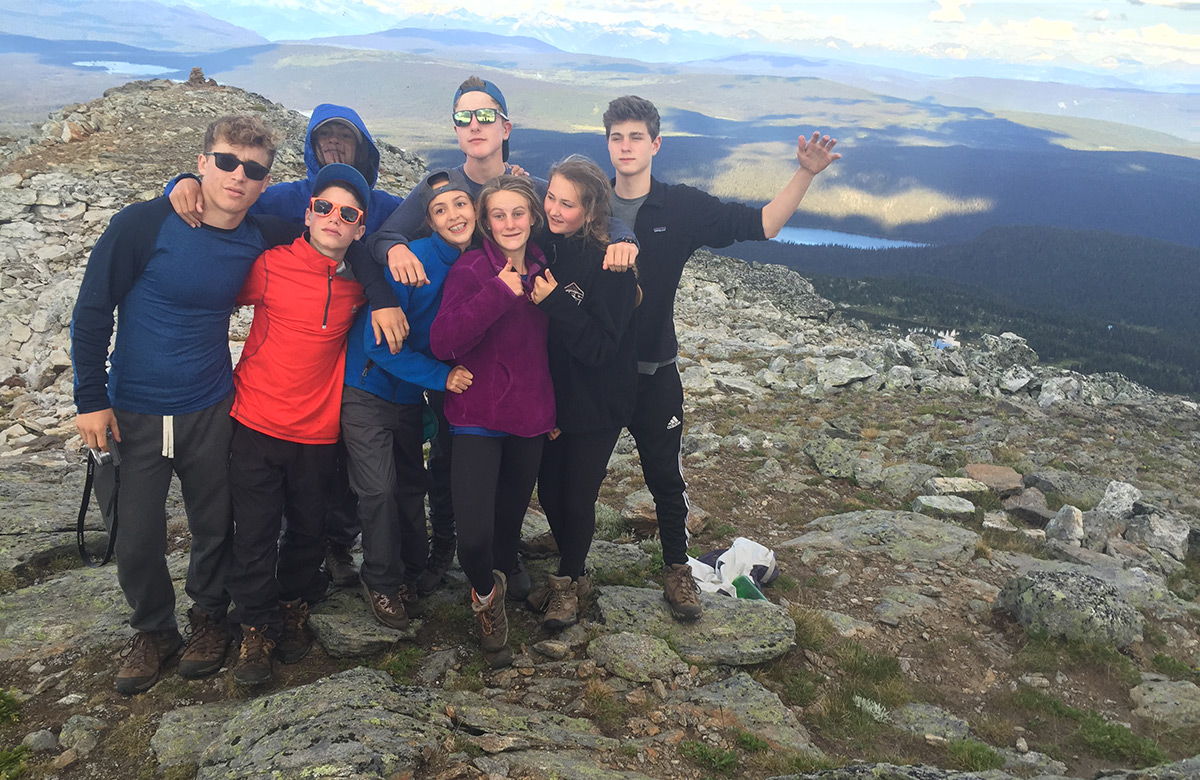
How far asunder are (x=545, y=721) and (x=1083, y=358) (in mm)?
124846

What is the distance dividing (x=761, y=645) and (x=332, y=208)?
4902 millimetres

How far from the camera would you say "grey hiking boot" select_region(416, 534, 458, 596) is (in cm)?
615

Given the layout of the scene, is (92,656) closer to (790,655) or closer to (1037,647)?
(790,655)

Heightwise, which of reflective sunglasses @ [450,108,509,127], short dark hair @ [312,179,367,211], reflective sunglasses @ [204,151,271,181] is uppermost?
reflective sunglasses @ [450,108,509,127]

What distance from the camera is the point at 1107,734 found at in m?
5.81

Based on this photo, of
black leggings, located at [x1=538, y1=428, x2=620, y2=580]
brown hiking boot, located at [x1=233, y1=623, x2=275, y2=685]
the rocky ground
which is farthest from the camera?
black leggings, located at [x1=538, y1=428, x2=620, y2=580]

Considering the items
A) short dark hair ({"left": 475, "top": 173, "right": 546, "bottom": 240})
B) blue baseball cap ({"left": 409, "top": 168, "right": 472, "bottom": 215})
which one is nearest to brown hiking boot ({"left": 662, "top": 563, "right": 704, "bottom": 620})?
short dark hair ({"left": 475, "top": 173, "right": 546, "bottom": 240})

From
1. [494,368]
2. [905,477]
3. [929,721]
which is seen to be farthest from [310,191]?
[905,477]

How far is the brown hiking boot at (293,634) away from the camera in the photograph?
209 inches

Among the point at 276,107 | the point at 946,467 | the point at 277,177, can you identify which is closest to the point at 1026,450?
the point at 946,467

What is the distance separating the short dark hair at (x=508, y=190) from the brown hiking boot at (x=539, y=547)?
3461mm

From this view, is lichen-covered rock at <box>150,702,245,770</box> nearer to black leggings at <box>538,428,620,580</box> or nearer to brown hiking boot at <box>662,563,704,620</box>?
black leggings at <box>538,428,620,580</box>

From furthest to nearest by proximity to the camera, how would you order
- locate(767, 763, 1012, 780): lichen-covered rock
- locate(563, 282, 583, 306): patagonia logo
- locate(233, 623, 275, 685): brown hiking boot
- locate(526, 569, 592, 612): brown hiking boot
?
locate(526, 569, 592, 612): brown hiking boot → locate(233, 623, 275, 685): brown hiking boot → locate(563, 282, 583, 306): patagonia logo → locate(767, 763, 1012, 780): lichen-covered rock

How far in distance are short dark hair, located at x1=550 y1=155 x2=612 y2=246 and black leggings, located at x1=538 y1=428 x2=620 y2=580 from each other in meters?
1.49
